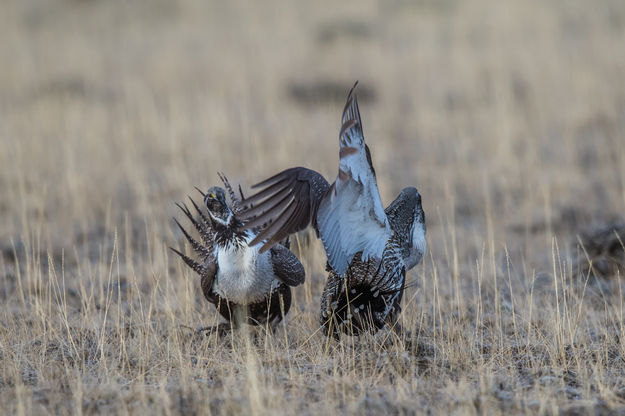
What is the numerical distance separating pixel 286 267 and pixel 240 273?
315mm

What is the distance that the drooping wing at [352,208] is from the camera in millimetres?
3879

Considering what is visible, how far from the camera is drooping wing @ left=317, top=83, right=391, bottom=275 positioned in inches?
153

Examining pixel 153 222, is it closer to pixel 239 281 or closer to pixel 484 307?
pixel 239 281

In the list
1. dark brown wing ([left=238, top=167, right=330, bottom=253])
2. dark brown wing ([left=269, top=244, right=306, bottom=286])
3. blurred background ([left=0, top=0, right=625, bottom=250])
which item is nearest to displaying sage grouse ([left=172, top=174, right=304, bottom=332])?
dark brown wing ([left=269, top=244, right=306, bottom=286])

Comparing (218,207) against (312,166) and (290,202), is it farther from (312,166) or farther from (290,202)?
(312,166)

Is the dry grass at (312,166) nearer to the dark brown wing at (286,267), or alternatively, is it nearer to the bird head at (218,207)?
the dark brown wing at (286,267)

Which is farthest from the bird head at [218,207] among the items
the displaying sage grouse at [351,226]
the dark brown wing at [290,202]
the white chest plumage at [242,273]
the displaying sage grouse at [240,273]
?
the dark brown wing at [290,202]

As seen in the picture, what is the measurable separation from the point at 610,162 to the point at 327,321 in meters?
6.03

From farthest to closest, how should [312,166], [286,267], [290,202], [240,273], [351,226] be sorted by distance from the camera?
[312,166]
[286,267]
[240,273]
[351,226]
[290,202]

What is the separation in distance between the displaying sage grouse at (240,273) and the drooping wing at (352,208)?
0.55m

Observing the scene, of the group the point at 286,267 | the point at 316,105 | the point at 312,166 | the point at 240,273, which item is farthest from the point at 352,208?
the point at 316,105

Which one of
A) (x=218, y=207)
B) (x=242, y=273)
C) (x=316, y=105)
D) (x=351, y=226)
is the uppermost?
(x=316, y=105)

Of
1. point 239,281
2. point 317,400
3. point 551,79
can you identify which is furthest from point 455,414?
point 551,79

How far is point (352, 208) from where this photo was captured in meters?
4.21
